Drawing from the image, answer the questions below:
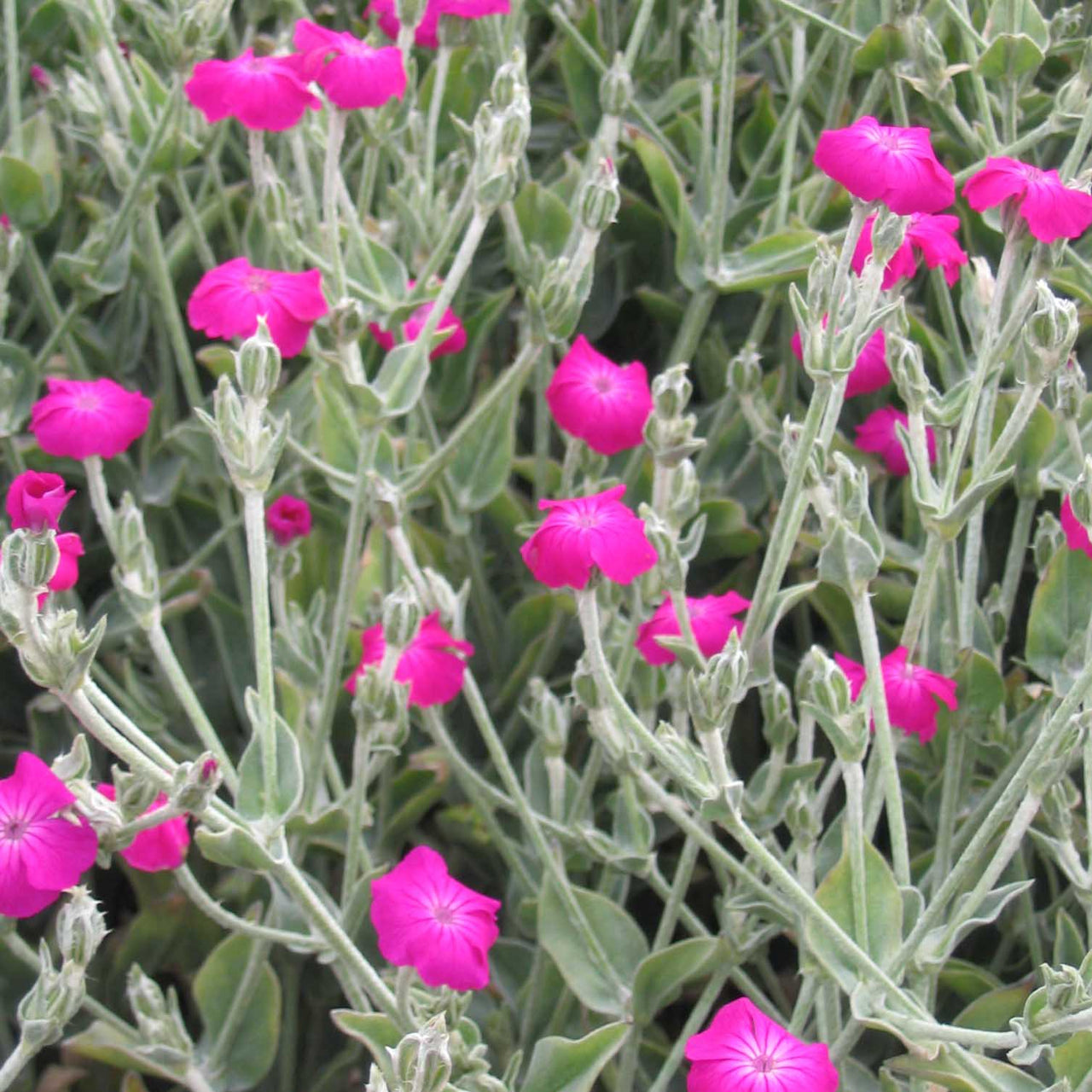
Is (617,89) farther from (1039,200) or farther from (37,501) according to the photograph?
(37,501)

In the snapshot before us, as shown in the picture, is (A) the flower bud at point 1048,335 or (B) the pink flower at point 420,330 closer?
(A) the flower bud at point 1048,335

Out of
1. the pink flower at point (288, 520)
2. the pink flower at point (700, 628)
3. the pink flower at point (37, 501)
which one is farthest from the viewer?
the pink flower at point (288, 520)

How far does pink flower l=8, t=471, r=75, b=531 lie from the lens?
0.68m

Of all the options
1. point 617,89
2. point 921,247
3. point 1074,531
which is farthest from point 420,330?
point 1074,531

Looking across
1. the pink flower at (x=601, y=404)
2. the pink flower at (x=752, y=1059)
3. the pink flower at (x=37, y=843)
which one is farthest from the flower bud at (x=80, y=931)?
the pink flower at (x=601, y=404)

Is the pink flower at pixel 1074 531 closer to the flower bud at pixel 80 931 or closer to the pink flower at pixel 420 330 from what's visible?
the pink flower at pixel 420 330

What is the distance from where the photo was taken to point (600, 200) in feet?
3.04

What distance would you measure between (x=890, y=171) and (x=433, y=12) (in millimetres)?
494

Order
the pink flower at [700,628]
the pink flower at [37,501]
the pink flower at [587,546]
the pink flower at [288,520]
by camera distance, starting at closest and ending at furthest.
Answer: the pink flower at [37,501] < the pink flower at [587,546] < the pink flower at [700,628] < the pink flower at [288,520]

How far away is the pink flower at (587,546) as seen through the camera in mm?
787

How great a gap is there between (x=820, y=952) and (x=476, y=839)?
37 centimetres

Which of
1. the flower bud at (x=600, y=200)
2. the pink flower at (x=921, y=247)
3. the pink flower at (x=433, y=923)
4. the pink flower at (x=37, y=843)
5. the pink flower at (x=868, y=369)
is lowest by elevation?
Result: the pink flower at (x=433, y=923)

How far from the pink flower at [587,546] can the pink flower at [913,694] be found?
0.58 ft

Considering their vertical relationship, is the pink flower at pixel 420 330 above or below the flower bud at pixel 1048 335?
below
